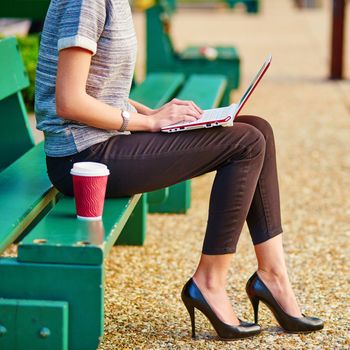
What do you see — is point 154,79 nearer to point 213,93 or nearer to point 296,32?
point 213,93

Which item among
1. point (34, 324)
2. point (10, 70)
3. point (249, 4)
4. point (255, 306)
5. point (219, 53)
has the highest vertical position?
point (10, 70)

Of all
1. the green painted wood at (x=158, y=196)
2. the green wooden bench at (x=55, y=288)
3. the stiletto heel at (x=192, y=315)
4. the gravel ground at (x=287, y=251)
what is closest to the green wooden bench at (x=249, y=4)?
the gravel ground at (x=287, y=251)

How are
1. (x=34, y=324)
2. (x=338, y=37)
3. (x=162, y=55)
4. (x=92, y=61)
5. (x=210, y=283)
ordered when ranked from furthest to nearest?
(x=338, y=37) < (x=162, y=55) < (x=210, y=283) < (x=92, y=61) < (x=34, y=324)

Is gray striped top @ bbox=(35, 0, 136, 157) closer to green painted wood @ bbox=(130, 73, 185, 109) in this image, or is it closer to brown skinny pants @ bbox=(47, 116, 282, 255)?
brown skinny pants @ bbox=(47, 116, 282, 255)

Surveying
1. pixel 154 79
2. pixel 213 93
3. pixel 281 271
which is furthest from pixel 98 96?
pixel 154 79

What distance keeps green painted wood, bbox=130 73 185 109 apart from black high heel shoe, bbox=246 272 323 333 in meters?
1.96

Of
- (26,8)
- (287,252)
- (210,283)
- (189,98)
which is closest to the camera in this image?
(210,283)

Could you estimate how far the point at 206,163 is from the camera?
325cm

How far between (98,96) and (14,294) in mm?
765

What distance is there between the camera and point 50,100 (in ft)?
10.7

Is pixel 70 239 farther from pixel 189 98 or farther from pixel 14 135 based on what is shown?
pixel 189 98

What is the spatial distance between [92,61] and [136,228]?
1.57 m

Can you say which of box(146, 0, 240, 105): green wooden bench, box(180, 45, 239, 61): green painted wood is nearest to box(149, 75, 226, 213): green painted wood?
box(146, 0, 240, 105): green wooden bench

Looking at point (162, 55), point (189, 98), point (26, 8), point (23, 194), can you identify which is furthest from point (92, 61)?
point (162, 55)
